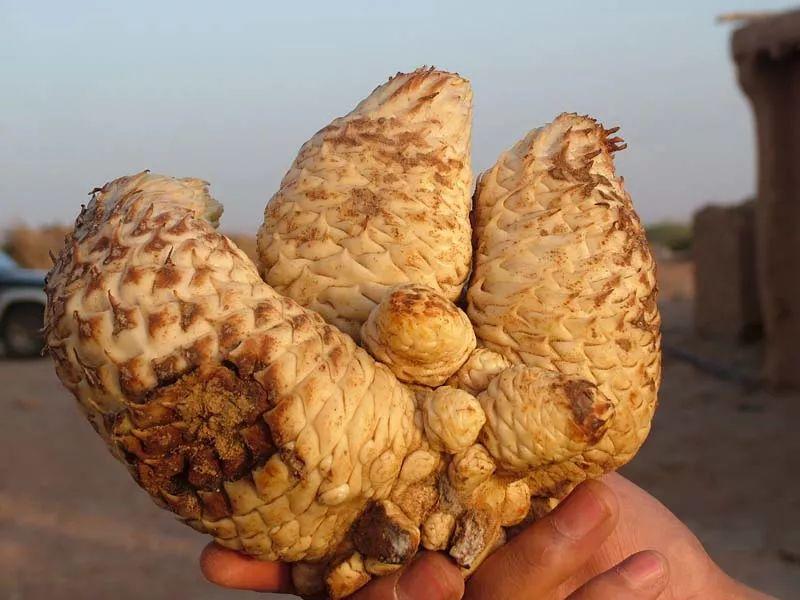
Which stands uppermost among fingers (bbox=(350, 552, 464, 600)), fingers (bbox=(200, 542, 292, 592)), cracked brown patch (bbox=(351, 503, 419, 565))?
cracked brown patch (bbox=(351, 503, 419, 565))

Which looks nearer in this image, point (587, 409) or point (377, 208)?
point (587, 409)

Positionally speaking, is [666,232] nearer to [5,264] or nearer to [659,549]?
[5,264]

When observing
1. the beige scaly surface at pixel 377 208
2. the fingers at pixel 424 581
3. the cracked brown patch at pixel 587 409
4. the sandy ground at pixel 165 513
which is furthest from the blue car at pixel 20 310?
the cracked brown patch at pixel 587 409

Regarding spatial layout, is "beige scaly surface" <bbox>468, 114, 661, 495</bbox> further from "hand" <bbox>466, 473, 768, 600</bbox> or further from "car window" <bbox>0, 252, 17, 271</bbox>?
"car window" <bbox>0, 252, 17, 271</bbox>

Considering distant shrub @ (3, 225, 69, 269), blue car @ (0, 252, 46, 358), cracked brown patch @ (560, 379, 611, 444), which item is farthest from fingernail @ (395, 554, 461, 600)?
distant shrub @ (3, 225, 69, 269)

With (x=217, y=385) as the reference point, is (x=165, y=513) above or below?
below

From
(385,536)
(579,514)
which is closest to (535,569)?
(579,514)

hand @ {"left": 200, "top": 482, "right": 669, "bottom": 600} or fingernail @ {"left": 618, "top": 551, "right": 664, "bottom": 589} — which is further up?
hand @ {"left": 200, "top": 482, "right": 669, "bottom": 600}
